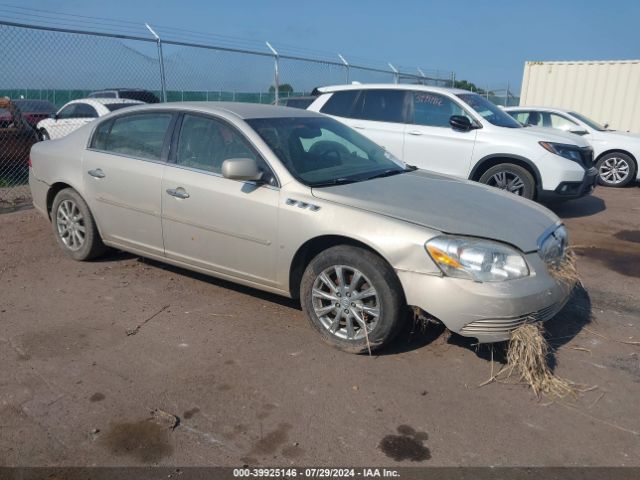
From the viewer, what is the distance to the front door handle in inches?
174

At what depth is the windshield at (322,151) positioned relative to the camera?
4.23 m

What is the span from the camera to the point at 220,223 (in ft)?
14.0

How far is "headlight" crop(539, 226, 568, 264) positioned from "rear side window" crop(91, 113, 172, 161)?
3051 mm

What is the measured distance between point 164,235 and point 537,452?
3.17m

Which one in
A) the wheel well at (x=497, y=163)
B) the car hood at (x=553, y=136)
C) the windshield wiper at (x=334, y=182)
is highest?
the car hood at (x=553, y=136)

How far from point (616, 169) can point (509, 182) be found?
15.8 ft

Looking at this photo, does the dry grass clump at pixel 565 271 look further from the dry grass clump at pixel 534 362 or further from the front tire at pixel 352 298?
the front tire at pixel 352 298

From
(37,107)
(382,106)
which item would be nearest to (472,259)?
(382,106)

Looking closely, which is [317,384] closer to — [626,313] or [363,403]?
[363,403]

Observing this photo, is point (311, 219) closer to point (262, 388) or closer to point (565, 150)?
point (262, 388)

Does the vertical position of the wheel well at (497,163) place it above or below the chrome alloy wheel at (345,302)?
above

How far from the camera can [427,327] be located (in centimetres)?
425

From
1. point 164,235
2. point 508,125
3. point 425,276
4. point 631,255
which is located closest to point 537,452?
point 425,276

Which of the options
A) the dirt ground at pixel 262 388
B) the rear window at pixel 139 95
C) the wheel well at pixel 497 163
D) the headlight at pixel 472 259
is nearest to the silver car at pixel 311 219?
the headlight at pixel 472 259
